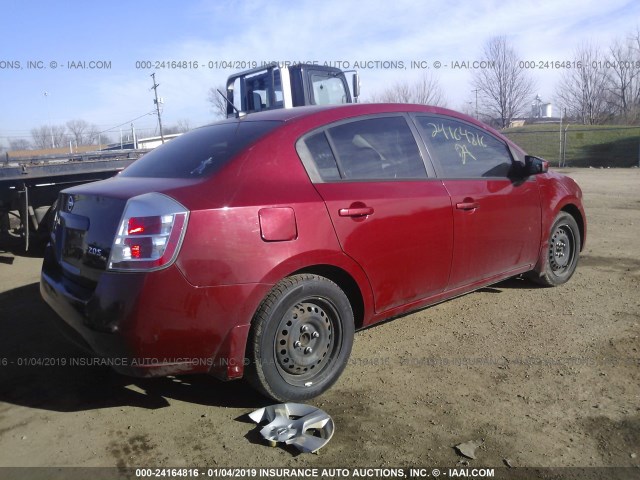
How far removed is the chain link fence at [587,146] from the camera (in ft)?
83.2

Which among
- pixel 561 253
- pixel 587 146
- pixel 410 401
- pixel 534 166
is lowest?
pixel 410 401

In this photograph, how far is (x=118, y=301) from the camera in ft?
8.48

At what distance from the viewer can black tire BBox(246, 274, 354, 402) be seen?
9.39ft

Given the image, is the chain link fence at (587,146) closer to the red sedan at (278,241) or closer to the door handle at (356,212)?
the red sedan at (278,241)

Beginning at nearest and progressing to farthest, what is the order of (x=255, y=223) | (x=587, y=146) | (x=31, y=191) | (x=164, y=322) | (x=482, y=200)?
1. (x=164, y=322)
2. (x=255, y=223)
3. (x=482, y=200)
4. (x=31, y=191)
5. (x=587, y=146)

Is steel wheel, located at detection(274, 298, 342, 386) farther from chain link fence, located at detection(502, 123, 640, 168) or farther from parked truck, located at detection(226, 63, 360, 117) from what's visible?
chain link fence, located at detection(502, 123, 640, 168)

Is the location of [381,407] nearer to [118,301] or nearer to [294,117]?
[118,301]

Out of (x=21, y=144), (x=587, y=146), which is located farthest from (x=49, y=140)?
(x=587, y=146)

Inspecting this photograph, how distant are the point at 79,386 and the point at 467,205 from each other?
2.91m

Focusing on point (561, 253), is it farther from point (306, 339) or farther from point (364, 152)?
point (306, 339)

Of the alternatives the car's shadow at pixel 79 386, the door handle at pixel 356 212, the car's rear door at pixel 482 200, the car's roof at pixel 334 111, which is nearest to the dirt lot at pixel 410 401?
the car's shadow at pixel 79 386

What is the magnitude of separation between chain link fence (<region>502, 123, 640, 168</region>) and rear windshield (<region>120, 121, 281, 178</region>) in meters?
23.3

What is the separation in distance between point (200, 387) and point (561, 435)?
209 cm

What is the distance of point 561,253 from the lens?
16.6 ft
